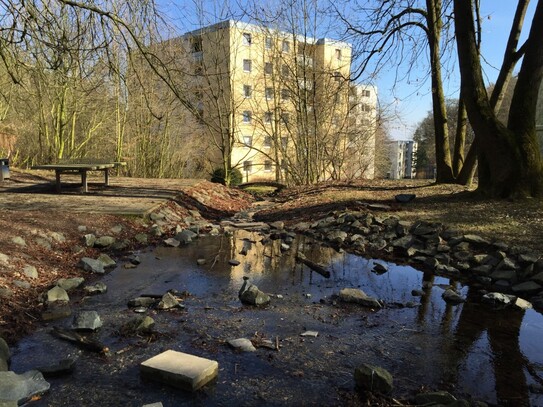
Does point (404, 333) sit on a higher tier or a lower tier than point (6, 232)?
lower

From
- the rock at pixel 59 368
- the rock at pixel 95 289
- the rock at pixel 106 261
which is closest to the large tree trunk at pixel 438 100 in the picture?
the rock at pixel 106 261

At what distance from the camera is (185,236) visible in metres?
8.22

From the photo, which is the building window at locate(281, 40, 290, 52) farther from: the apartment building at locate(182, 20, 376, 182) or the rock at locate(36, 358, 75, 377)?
the rock at locate(36, 358, 75, 377)

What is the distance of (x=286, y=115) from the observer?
20.4 metres

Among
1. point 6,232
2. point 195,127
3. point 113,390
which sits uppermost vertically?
point 195,127

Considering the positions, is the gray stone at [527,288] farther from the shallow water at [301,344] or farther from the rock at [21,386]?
the rock at [21,386]

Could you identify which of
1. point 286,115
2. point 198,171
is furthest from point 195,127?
point 286,115

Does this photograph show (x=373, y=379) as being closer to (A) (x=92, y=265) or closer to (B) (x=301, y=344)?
(B) (x=301, y=344)

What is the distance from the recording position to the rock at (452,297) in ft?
16.8

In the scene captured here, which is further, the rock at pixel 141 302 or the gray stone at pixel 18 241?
the gray stone at pixel 18 241

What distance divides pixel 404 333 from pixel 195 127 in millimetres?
19522

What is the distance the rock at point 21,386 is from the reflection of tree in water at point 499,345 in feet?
9.52

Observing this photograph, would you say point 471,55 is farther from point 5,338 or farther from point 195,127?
point 195,127

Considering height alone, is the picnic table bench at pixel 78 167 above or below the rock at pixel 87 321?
above
